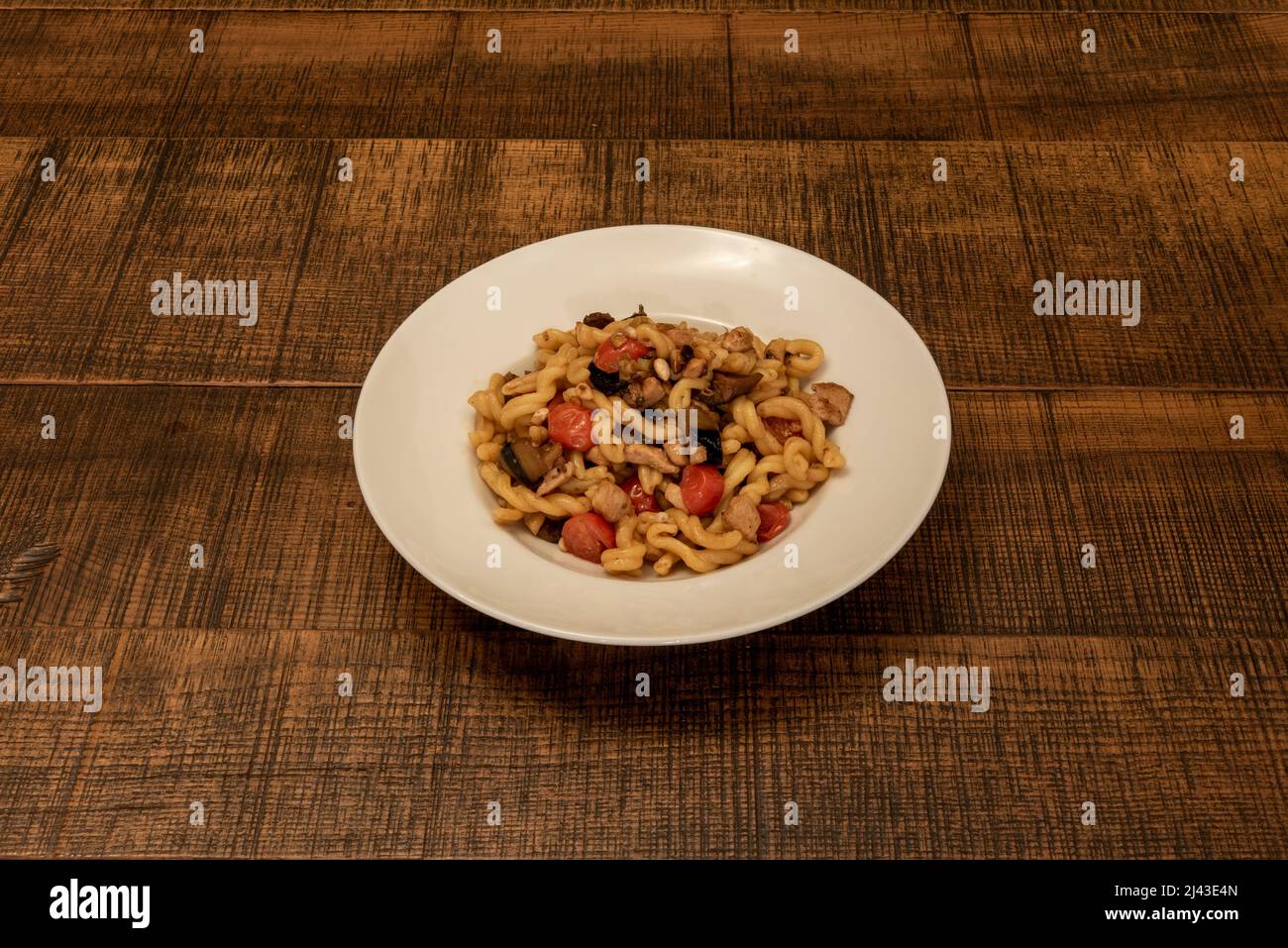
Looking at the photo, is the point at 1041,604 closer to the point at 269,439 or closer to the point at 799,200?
the point at 799,200

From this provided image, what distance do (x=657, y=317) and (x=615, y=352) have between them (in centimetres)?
21

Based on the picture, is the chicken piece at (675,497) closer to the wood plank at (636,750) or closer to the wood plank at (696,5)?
the wood plank at (636,750)

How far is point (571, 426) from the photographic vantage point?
1.62 meters

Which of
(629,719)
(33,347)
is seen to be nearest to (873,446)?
(629,719)

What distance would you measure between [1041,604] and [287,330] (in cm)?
134

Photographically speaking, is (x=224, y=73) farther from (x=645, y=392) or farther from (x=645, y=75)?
(x=645, y=392)

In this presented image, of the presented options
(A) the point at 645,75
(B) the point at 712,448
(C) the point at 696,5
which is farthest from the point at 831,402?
(C) the point at 696,5

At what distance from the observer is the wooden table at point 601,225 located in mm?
1448

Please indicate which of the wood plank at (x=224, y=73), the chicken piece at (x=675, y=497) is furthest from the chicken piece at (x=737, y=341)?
the wood plank at (x=224, y=73)

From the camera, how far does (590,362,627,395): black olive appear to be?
165cm

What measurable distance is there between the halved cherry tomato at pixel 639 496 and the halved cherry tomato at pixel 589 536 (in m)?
0.06

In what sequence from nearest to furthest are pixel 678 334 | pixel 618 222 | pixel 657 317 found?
pixel 678 334 → pixel 657 317 → pixel 618 222

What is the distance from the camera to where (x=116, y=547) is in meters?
1.72
